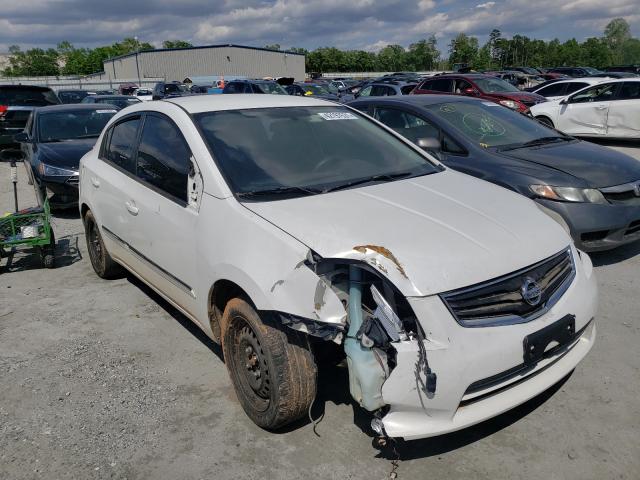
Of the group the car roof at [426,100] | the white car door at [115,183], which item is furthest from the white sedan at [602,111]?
the white car door at [115,183]

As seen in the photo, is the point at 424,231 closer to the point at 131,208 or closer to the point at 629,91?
the point at 131,208

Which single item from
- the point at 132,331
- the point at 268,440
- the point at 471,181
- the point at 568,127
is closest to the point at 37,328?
the point at 132,331

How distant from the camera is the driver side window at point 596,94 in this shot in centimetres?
1236

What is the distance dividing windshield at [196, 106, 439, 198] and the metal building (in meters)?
60.3

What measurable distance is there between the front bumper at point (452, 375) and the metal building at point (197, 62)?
62167mm

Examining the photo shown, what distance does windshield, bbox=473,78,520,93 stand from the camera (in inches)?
571

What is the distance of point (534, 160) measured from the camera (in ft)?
17.3

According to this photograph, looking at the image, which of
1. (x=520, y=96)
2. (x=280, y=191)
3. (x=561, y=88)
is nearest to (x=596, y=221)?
(x=280, y=191)

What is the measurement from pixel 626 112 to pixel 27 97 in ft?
49.7

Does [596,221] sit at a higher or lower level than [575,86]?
lower

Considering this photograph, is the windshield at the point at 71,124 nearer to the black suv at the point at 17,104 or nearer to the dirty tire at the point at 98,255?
the dirty tire at the point at 98,255

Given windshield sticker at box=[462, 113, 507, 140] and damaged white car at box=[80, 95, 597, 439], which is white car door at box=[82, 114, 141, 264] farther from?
windshield sticker at box=[462, 113, 507, 140]

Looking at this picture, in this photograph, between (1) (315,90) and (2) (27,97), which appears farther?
(1) (315,90)

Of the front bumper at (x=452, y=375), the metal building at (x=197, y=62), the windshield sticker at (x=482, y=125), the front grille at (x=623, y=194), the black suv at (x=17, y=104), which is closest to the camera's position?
the front bumper at (x=452, y=375)
